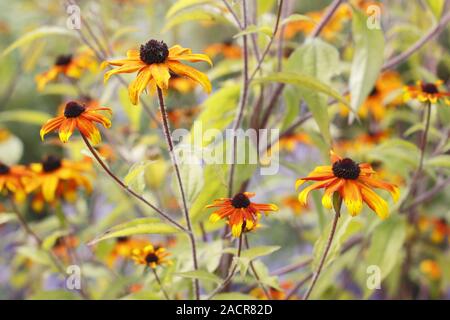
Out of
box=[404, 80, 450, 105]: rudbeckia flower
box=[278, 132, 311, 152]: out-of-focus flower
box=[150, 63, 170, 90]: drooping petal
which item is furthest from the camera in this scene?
box=[278, 132, 311, 152]: out-of-focus flower

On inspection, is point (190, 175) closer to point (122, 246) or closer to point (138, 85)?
point (138, 85)

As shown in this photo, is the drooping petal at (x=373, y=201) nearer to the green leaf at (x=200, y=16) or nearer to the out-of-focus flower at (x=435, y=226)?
the green leaf at (x=200, y=16)

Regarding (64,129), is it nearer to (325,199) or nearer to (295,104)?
(325,199)

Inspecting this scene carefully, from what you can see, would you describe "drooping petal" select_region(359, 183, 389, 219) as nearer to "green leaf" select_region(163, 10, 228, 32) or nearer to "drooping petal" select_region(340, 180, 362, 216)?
"drooping petal" select_region(340, 180, 362, 216)

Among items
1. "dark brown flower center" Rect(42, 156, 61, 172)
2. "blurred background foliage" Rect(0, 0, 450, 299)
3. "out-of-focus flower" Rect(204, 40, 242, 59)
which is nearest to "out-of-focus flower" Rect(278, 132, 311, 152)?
"blurred background foliage" Rect(0, 0, 450, 299)

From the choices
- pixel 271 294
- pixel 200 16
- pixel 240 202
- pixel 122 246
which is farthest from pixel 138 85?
pixel 122 246

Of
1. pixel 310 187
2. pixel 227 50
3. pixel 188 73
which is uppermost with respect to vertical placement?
pixel 227 50
